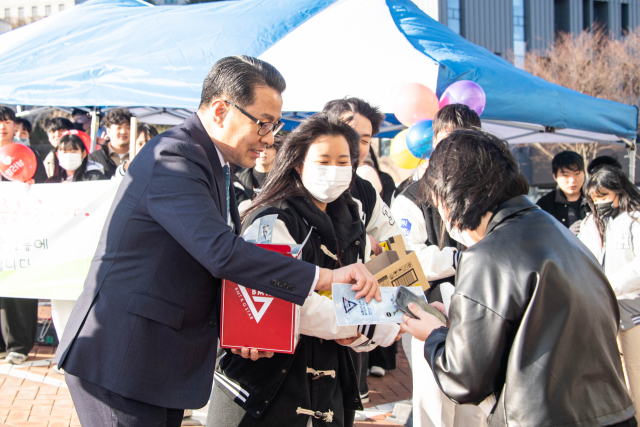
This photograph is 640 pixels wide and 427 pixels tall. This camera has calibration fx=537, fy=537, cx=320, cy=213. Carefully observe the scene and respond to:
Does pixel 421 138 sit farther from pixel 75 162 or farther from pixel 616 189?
pixel 75 162

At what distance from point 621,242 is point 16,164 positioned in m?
5.04

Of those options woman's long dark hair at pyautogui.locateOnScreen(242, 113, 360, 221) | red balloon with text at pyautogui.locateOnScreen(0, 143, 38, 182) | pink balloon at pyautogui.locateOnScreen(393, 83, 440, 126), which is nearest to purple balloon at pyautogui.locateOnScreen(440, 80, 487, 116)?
pink balloon at pyautogui.locateOnScreen(393, 83, 440, 126)

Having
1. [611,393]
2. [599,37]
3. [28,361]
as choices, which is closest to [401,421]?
[611,393]

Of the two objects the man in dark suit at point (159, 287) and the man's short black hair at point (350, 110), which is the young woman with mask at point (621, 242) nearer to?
the man's short black hair at point (350, 110)

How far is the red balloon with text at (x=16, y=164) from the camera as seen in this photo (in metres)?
4.71

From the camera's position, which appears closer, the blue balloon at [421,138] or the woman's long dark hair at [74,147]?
the blue balloon at [421,138]

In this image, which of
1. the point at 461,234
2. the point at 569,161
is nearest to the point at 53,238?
the point at 461,234

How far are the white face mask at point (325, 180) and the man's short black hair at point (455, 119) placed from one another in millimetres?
1018

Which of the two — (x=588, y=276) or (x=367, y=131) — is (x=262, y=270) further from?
(x=367, y=131)

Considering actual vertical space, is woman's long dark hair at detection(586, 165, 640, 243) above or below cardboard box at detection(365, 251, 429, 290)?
above

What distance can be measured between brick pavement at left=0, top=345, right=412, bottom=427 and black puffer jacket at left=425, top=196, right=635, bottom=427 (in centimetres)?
269

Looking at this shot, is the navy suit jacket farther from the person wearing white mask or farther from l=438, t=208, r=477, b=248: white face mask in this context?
the person wearing white mask

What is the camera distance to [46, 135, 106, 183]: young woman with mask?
5.17 meters

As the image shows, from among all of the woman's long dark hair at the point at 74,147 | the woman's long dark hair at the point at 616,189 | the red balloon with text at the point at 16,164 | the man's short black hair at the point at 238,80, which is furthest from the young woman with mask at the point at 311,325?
the woman's long dark hair at the point at 74,147
